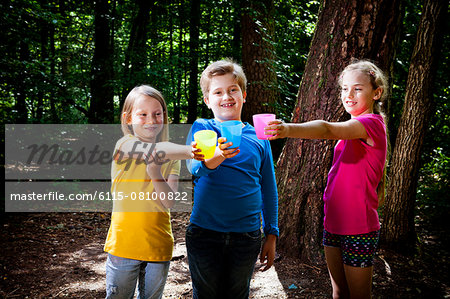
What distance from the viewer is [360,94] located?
209 cm

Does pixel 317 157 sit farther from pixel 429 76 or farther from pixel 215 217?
pixel 429 76

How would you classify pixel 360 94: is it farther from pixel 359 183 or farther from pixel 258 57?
pixel 258 57

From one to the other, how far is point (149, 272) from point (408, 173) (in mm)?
4316

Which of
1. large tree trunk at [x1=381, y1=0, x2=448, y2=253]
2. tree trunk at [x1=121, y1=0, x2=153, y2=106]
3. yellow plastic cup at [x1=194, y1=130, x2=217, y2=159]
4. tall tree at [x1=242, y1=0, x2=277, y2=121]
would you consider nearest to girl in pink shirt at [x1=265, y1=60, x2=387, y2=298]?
yellow plastic cup at [x1=194, y1=130, x2=217, y2=159]

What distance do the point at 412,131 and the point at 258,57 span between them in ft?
12.9

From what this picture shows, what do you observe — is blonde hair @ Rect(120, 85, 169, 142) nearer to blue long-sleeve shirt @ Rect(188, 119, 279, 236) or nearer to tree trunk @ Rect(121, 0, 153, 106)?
blue long-sleeve shirt @ Rect(188, 119, 279, 236)

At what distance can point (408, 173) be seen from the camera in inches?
189

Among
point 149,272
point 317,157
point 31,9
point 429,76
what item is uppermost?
point 31,9

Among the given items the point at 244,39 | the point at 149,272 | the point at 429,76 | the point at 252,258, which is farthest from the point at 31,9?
the point at 429,76

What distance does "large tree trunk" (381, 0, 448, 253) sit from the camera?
4516mm

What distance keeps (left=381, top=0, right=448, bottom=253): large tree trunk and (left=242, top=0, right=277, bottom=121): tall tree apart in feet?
9.88

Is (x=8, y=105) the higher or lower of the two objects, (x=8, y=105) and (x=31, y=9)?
the lower
